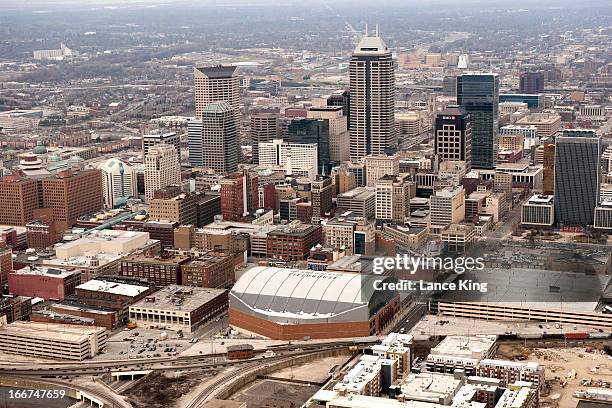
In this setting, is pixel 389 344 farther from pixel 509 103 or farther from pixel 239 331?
pixel 509 103

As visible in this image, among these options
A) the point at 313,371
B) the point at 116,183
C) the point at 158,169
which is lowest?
the point at 313,371

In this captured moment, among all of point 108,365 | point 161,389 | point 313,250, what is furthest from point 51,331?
point 313,250

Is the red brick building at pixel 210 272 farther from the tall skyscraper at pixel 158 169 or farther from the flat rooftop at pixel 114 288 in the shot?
the tall skyscraper at pixel 158 169

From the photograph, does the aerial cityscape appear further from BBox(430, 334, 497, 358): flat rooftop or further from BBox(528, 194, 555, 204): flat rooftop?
BBox(528, 194, 555, 204): flat rooftop

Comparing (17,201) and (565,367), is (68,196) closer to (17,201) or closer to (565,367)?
(17,201)

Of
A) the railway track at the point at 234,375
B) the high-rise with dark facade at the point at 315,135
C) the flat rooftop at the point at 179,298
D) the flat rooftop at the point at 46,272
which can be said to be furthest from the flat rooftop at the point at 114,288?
the high-rise with dark facade at the point at 315,135
